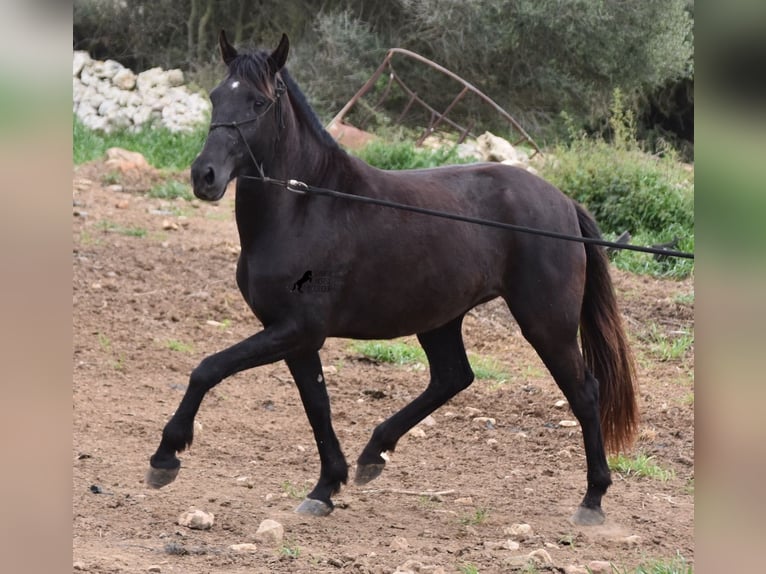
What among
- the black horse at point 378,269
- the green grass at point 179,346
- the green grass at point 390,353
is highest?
the black horse at point 378,269

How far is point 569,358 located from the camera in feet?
15.9

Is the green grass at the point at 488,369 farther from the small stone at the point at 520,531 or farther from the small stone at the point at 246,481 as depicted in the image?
the small stone at the point at 520,531

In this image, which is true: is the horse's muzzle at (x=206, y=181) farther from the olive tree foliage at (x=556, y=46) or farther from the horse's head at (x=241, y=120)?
the olive tree foliage at (x=556, y=46)

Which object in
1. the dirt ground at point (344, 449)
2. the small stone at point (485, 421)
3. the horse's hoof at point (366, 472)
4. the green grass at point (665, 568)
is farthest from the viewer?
the small stone at point (485, 421)

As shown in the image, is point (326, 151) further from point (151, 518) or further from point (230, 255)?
point (230, 255)

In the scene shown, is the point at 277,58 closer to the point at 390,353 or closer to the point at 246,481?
the point at 246,481

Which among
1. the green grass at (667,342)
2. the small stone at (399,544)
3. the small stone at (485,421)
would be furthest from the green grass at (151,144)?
the small stone at (399,544)

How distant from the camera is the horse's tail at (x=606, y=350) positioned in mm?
5109

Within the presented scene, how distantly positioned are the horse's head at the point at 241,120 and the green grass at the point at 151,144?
937 centimetres

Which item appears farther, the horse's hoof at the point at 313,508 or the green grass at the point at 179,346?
the green grass at the point at 179,346

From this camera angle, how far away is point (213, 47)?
21969 millimetres

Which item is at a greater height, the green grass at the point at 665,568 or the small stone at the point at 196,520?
the green grass at the point at 665,568

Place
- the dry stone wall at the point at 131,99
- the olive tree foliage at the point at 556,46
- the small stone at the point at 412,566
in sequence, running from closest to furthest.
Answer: the small stone at the point at 412,566 → the dry stone wall at the point at 131,99 → the olive tree foliage at the point at 556,46

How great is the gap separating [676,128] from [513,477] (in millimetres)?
18947
